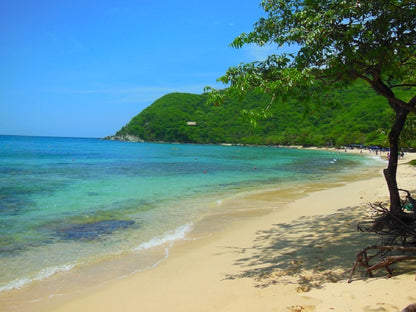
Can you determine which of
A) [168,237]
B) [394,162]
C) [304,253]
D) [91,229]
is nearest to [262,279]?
Result: [304,253]

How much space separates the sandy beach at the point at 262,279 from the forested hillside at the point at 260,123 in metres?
52.0

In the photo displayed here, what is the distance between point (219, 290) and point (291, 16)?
502 centimetres

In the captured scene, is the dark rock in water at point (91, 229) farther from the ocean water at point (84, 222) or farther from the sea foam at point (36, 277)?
the sea foam at point (36, 277)

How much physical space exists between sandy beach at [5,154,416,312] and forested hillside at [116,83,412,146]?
5196cm

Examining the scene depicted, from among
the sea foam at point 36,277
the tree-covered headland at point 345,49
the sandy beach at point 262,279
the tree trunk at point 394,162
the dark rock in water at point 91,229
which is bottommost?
the dark rock in water at point 91,229

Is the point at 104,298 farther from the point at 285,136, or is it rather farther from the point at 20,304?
the point at 285,136

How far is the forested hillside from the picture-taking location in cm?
9321

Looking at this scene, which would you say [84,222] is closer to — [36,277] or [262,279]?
[36,277]

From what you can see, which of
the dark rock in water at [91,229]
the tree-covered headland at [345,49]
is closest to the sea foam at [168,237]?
the dark rock in water at [91,229]

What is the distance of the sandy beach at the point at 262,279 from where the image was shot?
3752 millimetres

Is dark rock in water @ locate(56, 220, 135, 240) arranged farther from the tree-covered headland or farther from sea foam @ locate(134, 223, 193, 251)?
the tree-covered headland

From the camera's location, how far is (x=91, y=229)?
355 inches

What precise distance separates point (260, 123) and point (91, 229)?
51.8 metres

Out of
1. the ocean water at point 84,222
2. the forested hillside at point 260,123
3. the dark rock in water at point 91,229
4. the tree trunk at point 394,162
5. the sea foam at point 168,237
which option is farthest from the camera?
the forested hillside at point 260,123
